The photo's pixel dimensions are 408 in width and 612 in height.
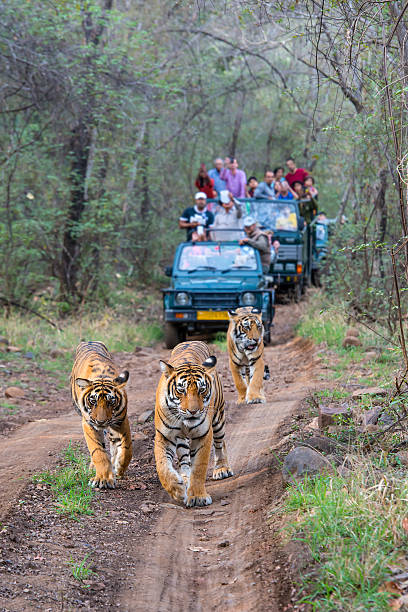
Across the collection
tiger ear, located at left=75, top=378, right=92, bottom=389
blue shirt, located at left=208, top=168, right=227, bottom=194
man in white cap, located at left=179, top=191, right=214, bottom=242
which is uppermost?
blue shirt, located at left=208, top=168, right=227, bottom=194

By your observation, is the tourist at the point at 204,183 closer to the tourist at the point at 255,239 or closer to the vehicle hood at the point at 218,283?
the tourist at the point at 255,239

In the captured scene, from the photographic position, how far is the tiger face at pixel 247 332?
8258 mm

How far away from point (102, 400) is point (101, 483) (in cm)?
63

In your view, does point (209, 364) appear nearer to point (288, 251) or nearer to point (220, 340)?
point (220, 340)

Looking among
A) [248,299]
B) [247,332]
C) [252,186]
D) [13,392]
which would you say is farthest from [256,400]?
[252,186]

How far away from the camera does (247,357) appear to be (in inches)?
328

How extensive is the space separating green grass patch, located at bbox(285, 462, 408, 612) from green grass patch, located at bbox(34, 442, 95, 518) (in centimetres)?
143

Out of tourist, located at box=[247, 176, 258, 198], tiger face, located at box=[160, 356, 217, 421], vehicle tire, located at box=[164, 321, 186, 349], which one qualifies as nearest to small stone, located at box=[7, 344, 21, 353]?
vehicle tire, located at box=[164, 321, 186, 349]

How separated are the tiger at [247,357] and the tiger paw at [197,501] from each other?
306 centimetres

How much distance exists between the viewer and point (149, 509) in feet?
17.2

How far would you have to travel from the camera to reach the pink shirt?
16.5 meters

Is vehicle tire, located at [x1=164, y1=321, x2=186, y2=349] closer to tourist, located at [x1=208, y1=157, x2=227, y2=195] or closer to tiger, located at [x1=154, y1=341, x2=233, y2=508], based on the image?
tourist, located at [x1=208, y1=157, x2=227, y2=195]

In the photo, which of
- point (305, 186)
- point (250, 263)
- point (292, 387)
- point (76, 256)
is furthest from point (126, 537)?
point (305, 186)

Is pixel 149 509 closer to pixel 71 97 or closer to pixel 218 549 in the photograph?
pixel 218 549
